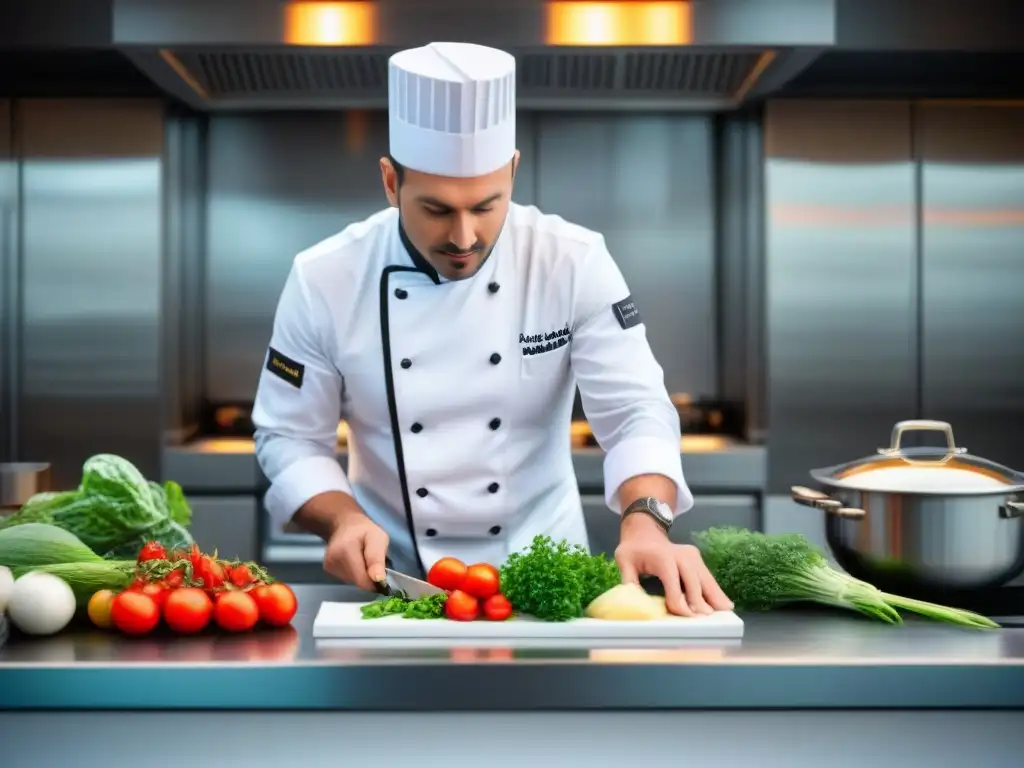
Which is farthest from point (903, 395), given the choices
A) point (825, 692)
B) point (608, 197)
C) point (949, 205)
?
point (825, 692)

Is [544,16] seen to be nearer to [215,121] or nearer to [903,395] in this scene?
[215,121]

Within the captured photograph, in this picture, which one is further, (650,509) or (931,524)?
(650,509)

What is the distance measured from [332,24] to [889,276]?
6.57ft

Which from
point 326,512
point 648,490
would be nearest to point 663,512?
point 648,490

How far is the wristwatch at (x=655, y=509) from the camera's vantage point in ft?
6.84

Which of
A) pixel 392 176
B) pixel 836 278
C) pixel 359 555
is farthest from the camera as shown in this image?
pixel 836 278

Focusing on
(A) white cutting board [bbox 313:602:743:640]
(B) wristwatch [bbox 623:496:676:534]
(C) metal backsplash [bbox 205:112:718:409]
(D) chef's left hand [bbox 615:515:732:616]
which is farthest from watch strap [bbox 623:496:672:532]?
(C) metal backsplash [bbox 205:112:718:409]

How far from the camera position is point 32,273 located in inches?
166

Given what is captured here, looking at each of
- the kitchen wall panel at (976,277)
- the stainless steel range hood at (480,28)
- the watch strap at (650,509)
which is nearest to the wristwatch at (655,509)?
the watch strap at (650,509)

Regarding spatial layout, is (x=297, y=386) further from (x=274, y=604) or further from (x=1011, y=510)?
(x=1011, y=510)

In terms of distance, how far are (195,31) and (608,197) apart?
5.34 ft

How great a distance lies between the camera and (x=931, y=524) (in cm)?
193

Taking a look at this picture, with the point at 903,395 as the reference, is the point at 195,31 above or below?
above

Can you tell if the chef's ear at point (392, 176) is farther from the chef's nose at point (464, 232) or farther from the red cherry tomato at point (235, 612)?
the red cherry tomato at point (235, 612)
